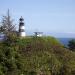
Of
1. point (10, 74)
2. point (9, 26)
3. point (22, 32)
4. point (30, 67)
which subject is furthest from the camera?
point (9, 26)

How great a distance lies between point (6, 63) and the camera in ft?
101

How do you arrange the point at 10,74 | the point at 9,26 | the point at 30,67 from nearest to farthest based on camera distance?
the point at 10,74
the point at 30,67
the point at 9,26

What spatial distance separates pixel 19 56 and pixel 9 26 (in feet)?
41.6

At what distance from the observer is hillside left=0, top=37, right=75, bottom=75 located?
3098cm

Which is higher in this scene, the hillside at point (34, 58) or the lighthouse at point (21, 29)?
the lighthouse at point (21, 29)

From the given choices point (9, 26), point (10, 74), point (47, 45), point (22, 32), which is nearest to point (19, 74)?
point (10, 74)

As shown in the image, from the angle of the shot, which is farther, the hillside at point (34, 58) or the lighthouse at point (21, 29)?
the lighthouse at point (21, 29)

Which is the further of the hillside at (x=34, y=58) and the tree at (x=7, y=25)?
the tree at (x=7, y=25)

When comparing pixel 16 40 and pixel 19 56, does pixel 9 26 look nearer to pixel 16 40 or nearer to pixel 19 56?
pixel 16 40

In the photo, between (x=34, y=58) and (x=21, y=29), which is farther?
(x=21, y=29)

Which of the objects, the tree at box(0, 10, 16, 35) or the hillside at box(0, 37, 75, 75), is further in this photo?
the tree at box(0, 10, 16, 35)

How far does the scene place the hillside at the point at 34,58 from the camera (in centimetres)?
3098

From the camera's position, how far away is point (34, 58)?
3369 cm

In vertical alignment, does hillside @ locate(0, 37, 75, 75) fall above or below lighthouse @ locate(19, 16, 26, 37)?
below
